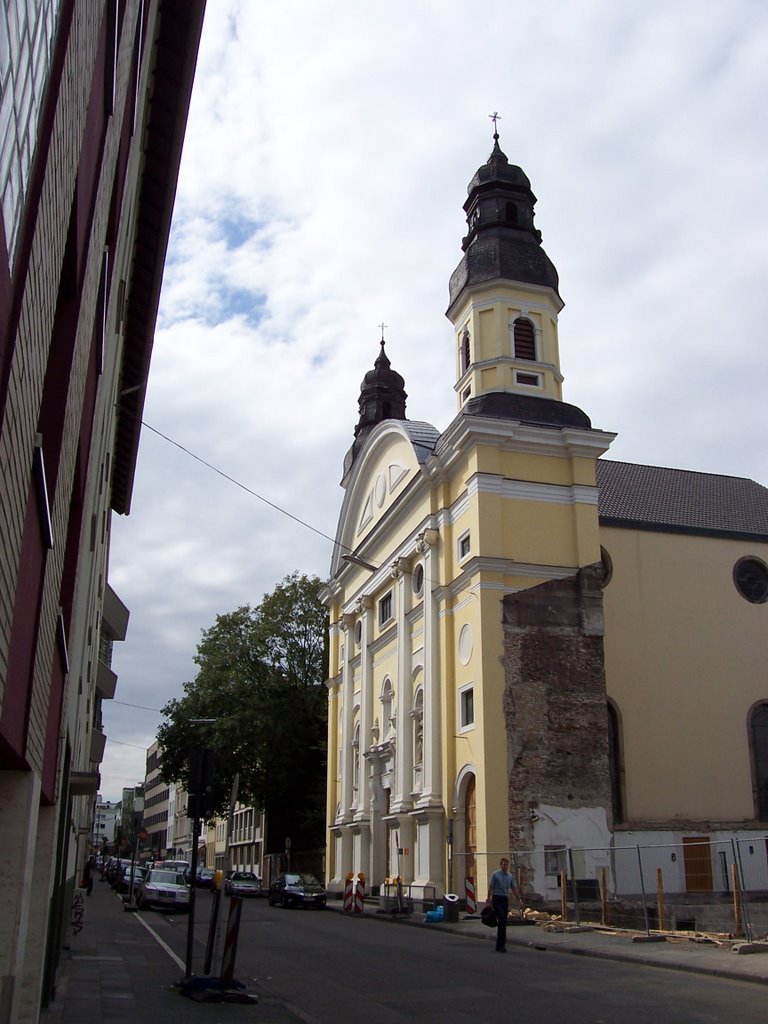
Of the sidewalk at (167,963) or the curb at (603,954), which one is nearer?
the sidewalk at (167,963)

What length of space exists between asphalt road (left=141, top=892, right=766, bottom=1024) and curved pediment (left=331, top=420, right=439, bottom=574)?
773 inches

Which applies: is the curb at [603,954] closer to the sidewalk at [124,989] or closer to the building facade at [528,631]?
the building facade at [528,631]

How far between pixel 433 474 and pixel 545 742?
970 centimetres

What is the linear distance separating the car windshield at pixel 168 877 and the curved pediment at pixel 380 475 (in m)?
14.4

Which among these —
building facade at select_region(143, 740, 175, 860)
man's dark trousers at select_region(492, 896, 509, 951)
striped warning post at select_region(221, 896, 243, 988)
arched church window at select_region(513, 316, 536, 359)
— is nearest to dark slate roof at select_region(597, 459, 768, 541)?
arched church window at select_region(513, 316, 536, 359)

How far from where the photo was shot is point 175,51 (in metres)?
10.7

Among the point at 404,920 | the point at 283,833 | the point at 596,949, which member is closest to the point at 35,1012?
the point at 596,949

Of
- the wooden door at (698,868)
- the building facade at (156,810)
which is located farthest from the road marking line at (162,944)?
the building facade at (156,810)

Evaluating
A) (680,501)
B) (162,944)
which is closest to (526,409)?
(680,501)

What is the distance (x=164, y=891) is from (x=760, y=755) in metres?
20.2

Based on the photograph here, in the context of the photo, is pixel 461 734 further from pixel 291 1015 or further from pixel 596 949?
pixel 291 1015

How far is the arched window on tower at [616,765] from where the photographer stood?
31625 mm

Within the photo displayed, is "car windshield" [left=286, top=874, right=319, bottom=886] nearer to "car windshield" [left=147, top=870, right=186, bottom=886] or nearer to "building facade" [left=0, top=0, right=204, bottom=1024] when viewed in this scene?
"car windshield" [left=147, top=870, right=186, bottom=886]

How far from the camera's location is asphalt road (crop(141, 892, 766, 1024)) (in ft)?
33.2
